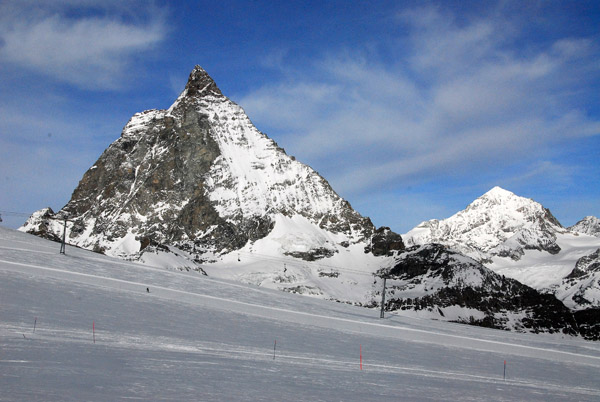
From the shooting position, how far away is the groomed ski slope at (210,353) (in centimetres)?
1386

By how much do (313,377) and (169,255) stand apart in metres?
142

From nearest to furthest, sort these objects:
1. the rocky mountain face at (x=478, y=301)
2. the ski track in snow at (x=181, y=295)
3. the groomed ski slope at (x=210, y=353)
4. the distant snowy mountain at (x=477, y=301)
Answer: the groomed ski slope at (x=210, y=353), the ski track in snow at (x=181, y=295), the rocky mountain face at (x=478, y=301), the distant snowy mountain at (x=477, y=301)

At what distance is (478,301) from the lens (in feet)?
548

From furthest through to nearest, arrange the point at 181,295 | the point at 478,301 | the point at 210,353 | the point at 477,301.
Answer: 1. the point at 478,301
2. the point at 477,301
3. the point at 181,295
4. the point at 210,353

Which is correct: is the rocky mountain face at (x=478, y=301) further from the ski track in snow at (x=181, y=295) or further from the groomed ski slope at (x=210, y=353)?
the ski track in snow at (x=181, y=295)

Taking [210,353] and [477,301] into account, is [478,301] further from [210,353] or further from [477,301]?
[210,353]

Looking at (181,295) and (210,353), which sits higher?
(210,353)

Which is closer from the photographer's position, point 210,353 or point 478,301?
point 210,353

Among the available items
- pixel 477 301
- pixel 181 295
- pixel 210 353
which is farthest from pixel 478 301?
pixel 210 353

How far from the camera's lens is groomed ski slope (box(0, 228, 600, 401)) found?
45.5 ft

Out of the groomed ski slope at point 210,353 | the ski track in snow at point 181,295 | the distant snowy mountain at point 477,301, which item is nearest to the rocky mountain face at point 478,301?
the distant snowy mountain at point 477,301

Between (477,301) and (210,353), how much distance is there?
158850 millimetres

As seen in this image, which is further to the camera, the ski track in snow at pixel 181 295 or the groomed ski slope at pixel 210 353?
the ski track in snow at pixel 181 295

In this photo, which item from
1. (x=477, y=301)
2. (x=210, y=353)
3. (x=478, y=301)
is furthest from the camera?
(x=478, y=301)
